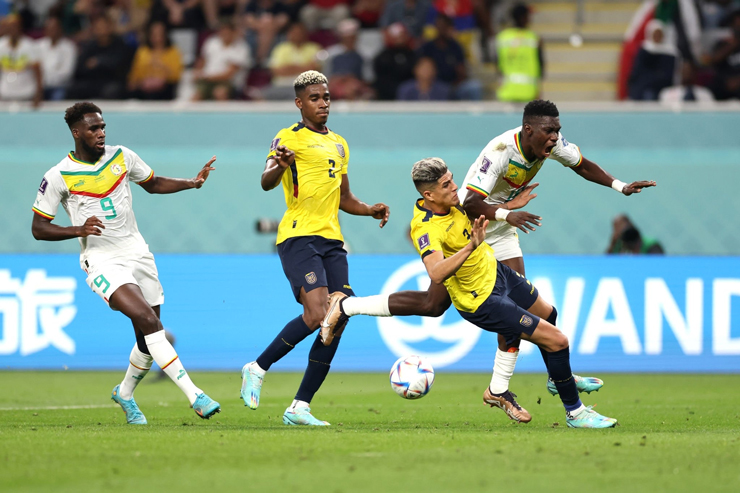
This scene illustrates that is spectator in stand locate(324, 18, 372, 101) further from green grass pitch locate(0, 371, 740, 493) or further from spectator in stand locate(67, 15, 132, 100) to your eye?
green grass pitch locate(0, 371, 740, 493)

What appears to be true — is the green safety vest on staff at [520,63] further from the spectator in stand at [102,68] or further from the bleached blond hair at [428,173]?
the bleached blond hair at [428,173]

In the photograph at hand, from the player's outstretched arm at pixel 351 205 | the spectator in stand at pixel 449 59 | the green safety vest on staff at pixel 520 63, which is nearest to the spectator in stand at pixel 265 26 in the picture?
the spectator in stand at pixel 449 59

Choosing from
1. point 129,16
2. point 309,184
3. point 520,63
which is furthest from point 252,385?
point 129,16

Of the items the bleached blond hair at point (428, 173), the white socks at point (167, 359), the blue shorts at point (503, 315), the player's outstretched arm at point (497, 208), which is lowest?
the white socks at point (167, 359)

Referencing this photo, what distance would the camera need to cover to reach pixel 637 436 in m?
6.52

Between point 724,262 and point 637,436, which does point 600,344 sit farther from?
point 637,436

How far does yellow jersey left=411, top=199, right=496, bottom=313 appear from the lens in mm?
6953

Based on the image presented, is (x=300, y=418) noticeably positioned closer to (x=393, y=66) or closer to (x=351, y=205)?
(x=351, y=205)

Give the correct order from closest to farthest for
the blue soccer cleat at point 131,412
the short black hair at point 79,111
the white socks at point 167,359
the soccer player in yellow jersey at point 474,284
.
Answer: the soccer player in yellow jersey at point 474,284 < the white socks at point 167,359 < the short black hair at point 79,111 < the blue soccer cleat at point 131,412

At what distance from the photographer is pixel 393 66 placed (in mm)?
15750

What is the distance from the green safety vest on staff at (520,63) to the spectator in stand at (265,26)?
380 centimetres

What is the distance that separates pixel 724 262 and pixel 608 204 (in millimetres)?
2913

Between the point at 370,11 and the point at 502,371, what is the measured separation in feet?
34.8

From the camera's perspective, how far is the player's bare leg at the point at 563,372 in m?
6.96
